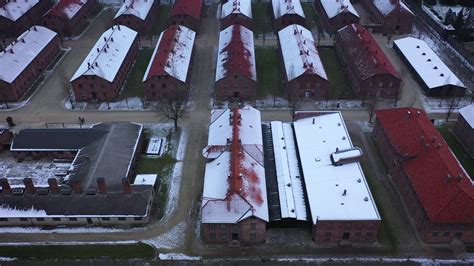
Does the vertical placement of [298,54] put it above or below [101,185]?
above

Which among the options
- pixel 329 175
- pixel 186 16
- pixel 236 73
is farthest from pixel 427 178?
pixel 186 16

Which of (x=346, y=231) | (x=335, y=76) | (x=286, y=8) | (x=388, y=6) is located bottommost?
(x=346, y=231)

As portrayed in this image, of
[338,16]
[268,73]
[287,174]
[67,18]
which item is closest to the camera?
[287,174]

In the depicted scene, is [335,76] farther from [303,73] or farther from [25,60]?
[25,60]

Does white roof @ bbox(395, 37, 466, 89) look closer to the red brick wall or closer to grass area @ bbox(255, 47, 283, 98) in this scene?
grass area @ bbox(255, 47, 283, 98)

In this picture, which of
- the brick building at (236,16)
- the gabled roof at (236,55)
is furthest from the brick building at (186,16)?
the gabled roof at (236,55)

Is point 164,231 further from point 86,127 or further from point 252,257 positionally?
point 86,127

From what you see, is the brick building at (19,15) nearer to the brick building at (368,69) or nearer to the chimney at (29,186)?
the chimney at (29,186)
